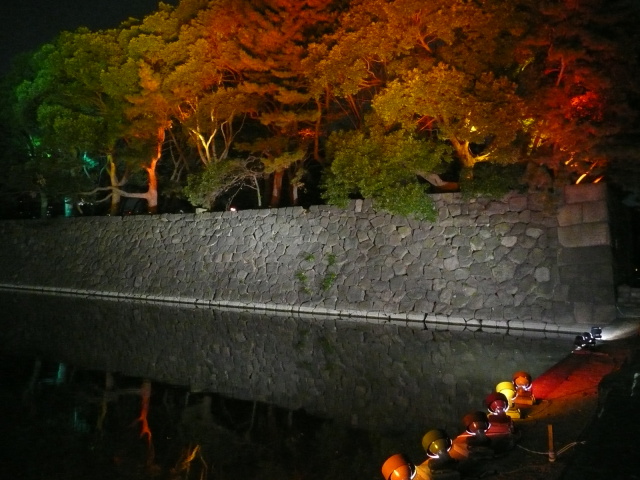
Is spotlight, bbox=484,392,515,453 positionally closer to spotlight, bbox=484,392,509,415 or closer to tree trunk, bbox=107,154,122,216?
spotlight, bbox=484,392,509,415

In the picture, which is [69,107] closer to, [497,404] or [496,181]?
[496,181]

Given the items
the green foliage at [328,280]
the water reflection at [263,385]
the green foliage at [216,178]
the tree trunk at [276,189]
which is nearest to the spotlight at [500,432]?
the water reflection at [263,385]

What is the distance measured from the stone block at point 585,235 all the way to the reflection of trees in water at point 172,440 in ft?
21.5

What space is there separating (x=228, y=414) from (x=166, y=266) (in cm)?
1051

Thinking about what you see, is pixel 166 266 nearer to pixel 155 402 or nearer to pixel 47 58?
pixel 47 58

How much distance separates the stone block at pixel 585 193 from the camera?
363 inches


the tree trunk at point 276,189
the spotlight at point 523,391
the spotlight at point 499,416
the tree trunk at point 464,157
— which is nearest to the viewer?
the spotlight at point 499,416

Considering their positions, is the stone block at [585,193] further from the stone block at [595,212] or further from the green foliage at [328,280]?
the green foliage at [328,280]

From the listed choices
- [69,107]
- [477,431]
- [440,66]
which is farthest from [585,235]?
[69,107]

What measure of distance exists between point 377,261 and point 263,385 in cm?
597

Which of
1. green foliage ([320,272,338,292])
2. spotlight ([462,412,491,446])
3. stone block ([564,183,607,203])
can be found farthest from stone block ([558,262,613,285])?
spotlight ([462,412,491,446])

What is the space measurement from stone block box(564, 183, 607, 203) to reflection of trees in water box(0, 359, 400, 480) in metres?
6.82

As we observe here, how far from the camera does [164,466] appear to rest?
12.6ft

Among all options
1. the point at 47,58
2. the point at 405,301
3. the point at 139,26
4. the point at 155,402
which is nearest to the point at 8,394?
the point at 155,402
